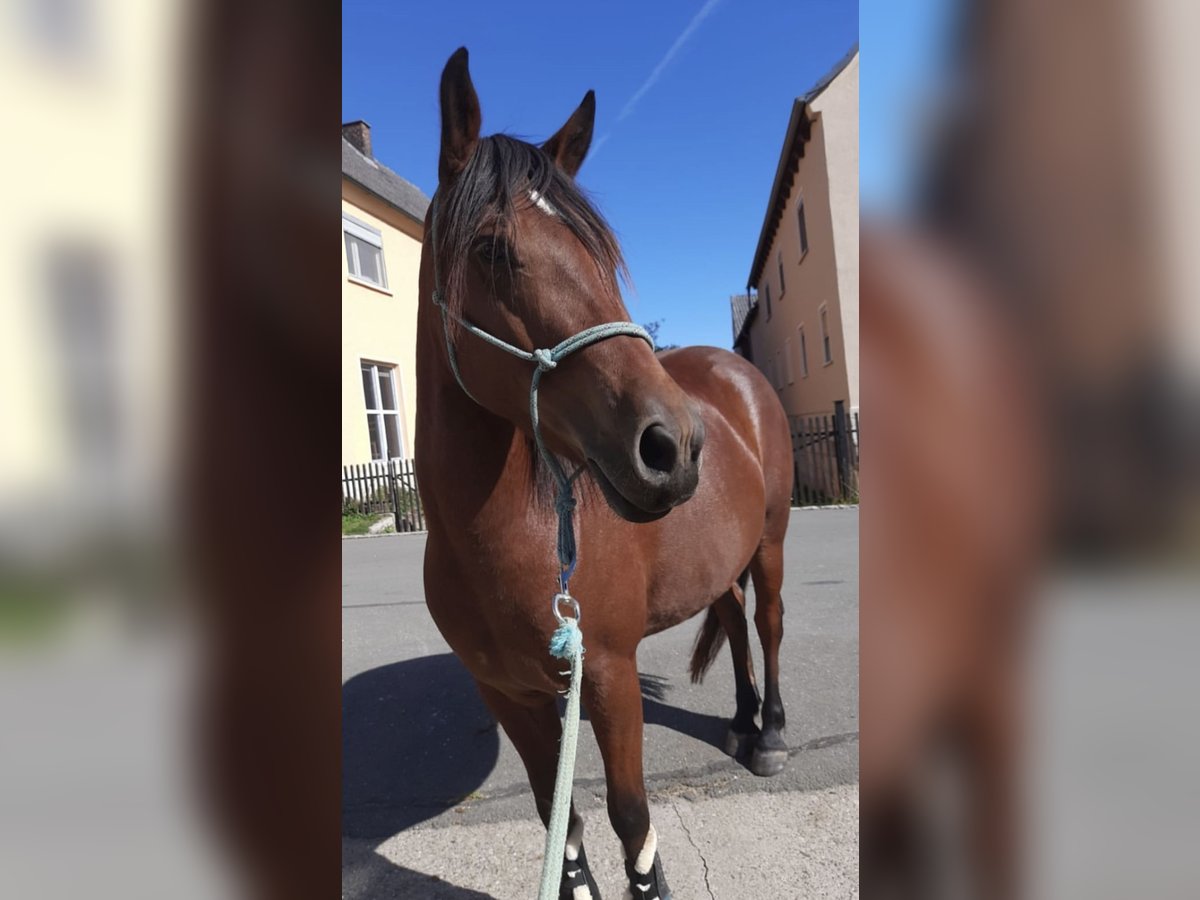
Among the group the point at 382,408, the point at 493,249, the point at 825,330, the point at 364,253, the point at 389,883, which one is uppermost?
the point at 364,253

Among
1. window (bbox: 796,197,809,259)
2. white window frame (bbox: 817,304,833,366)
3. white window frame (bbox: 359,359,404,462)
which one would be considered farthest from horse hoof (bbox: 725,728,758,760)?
white window frame (bbox: 359,359,404,462)

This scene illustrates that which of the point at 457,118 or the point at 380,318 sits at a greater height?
the point at 380,318

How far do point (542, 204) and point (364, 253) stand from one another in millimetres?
11534

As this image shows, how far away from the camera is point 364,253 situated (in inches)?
458

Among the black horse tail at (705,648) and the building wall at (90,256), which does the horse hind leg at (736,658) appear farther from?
the building wall at (90,256)

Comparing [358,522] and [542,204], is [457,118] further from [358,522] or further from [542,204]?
[358,522]

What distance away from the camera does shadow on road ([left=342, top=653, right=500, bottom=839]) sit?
2746 millimetres

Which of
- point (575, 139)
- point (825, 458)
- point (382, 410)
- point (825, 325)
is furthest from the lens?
point (382, 410)

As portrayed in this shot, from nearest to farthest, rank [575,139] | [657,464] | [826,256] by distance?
[657,464]
[575,139]
[826,256]

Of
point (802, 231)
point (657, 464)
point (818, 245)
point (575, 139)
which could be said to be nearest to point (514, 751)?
point (657, 464)

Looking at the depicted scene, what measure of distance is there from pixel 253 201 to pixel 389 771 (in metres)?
3.24

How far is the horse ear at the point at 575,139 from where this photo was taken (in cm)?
174

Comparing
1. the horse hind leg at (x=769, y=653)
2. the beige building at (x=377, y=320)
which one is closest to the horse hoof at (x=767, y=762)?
the horse hind leg at (x=769, y=653)

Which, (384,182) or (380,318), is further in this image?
(384,182)
